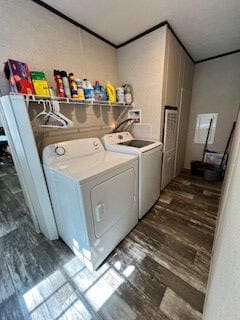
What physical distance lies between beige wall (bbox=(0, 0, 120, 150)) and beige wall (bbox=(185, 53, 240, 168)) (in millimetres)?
1929

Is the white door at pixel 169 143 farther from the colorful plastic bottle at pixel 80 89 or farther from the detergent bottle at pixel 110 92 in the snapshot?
the colorful plastic bottle at pixel 80 89

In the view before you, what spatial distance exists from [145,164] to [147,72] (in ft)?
4.52

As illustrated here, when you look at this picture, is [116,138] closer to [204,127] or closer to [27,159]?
[27,159]

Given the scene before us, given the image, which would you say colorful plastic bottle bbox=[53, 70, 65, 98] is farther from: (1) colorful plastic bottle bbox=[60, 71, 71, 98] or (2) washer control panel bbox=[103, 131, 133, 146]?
(2) washer control panel bbox=[103, 131, 133, 146]

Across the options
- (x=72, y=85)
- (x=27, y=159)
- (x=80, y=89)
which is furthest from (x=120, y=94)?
(x=27, y=159)

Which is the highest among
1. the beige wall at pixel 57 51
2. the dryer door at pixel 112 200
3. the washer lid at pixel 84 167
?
the beige wall at pixel 57 51

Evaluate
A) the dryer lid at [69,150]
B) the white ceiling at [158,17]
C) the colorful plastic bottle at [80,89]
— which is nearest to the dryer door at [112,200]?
the dryer lid at [69,150]

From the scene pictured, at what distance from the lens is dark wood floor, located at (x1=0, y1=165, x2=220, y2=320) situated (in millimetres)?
1098

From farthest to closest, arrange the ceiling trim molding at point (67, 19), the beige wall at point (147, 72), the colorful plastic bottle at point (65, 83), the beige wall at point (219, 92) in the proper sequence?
the beige wall at point (219, 92) < the beige wall at point (147, 72) < the colorful plastic bottle at point (65, 83) < the ceiling trim molding at point (67, 19)

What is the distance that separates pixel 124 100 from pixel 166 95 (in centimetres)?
65

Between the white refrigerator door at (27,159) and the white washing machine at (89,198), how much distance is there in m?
0.08

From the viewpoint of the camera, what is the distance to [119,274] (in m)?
1.34

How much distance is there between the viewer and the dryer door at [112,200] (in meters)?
1.25

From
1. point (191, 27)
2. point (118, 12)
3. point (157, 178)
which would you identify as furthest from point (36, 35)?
point (157, 178)
